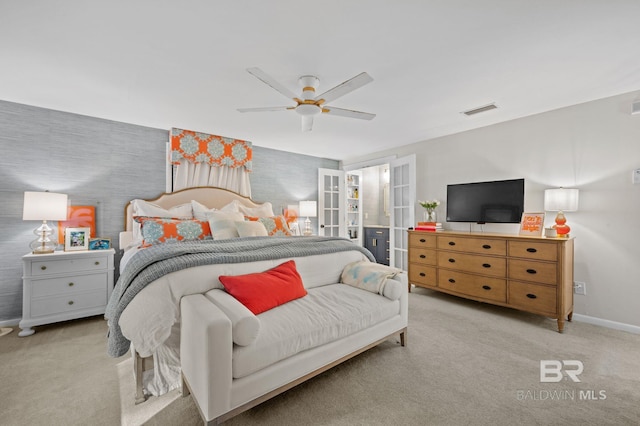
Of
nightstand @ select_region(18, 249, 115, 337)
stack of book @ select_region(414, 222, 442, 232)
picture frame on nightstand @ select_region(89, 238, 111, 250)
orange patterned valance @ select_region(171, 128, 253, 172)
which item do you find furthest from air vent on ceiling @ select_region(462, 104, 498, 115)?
picture frame on nightstand @ select_region(89, 238, 111, 250)

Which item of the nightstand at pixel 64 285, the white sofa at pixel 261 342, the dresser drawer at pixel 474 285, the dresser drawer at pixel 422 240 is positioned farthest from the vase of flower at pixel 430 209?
the nightstand at pixel 64 285

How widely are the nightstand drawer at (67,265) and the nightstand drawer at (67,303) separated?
25 centimetres

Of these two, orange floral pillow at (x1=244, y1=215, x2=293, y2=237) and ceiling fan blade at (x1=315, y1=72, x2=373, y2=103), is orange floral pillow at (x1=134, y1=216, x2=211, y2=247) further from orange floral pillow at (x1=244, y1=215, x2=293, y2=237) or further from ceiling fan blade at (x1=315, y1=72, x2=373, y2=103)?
ceiling fan blade at (x1=315, y1=72, x2=373, y2=103)

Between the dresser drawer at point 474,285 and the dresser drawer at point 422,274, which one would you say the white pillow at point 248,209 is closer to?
the dresser drawer at point 422,274

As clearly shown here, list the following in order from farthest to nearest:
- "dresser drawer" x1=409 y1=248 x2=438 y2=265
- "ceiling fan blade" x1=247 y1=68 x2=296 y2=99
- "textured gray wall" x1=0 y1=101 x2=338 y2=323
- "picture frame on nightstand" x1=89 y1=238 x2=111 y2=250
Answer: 1. "dresser drawer" x1=409 y1=248 x2=438 y2=265
2. "picture frame on nightstand" x1=89 y1=238 x2=111 y2=250
3. "textured gray wall" x1=0 y1=101 x2=338 y2=323
4. "ceiling fan blade" x1=247 y1=68 x2=296 y2=99

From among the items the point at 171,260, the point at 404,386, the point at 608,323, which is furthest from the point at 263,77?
the point at 608,323

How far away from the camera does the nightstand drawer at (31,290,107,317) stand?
8.66ft

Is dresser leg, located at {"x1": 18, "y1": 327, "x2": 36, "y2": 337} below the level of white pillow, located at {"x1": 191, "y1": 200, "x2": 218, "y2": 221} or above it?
below

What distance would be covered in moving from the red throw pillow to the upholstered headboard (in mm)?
2311

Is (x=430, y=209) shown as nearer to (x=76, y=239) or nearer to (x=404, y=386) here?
(x=404, y=386)

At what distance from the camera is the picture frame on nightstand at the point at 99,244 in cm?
313

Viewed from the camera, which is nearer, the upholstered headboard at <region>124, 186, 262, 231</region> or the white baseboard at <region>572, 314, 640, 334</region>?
the white baseboard at <region>572, 314, 640, 334</region>

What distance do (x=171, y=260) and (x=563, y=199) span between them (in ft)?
12.0

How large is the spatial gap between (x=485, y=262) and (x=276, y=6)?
3244 mm
